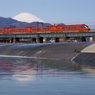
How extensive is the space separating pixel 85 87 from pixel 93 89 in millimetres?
817

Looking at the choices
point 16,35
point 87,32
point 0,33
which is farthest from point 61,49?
point 0,33

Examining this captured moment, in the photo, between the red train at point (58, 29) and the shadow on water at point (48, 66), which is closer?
the shadow on water at point (48, 66)

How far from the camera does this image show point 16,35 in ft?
522

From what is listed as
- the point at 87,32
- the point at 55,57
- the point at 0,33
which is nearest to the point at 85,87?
the point at 55,57

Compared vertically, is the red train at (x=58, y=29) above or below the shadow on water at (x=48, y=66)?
above

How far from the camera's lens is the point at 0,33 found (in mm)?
171000

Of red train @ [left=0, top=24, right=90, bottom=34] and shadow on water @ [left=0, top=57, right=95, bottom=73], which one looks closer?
shadow on water @ [left=0, top=57, right=95, bottom=73]

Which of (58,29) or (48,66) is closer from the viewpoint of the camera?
(48,66)

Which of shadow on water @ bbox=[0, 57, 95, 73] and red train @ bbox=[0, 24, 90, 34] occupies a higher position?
red train @ bbox=[0, 24, 90, 34]

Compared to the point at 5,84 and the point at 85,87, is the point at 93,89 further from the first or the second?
the point at 5,84

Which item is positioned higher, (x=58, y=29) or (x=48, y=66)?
(x=58, y=29)

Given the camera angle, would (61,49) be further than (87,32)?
No

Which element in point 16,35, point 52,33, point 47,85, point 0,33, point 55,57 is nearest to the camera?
point 47,85

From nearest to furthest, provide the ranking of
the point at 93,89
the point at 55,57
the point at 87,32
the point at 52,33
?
the point at 93,89
the point at 55,57
the point at 87,32
the point at 52,33
